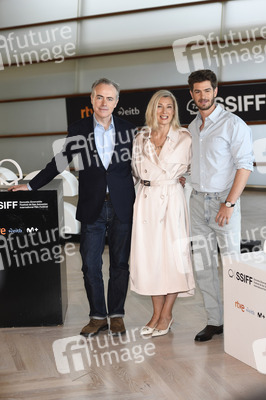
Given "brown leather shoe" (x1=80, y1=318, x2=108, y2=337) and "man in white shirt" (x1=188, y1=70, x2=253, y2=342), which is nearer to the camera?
"man in white shirt" (x1=188, y1=70, x2=253, y2=342)

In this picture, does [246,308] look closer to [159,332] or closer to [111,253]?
[159,332]

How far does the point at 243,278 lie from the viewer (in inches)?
103

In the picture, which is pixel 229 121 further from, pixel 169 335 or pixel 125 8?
pixel 125 8

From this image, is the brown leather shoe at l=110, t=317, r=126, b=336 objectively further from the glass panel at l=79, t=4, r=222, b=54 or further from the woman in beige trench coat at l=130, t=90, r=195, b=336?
the glass panel at l=79, t=4, r=222, b=54

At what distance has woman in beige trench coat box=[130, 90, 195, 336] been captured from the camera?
2.94 metres

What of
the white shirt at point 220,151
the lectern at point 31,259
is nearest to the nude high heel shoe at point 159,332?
the lectern at point 31,259

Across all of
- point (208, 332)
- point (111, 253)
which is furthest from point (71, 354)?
point (208, 332)

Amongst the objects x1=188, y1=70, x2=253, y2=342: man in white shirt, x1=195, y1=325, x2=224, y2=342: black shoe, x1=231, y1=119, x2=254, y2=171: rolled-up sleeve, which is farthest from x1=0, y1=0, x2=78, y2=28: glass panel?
x1=195, y1=325, x2=224, y2=342: black shoe

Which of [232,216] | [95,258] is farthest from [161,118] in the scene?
[95,258]

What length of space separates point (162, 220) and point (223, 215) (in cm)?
37

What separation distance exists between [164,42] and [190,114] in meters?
1.29

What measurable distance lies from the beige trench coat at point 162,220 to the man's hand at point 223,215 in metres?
0.26

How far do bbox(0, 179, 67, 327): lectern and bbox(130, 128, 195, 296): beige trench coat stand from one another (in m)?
0.55

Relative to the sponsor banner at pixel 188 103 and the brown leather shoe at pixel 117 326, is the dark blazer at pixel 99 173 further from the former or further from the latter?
the sponsor banner at pixel 188 103
